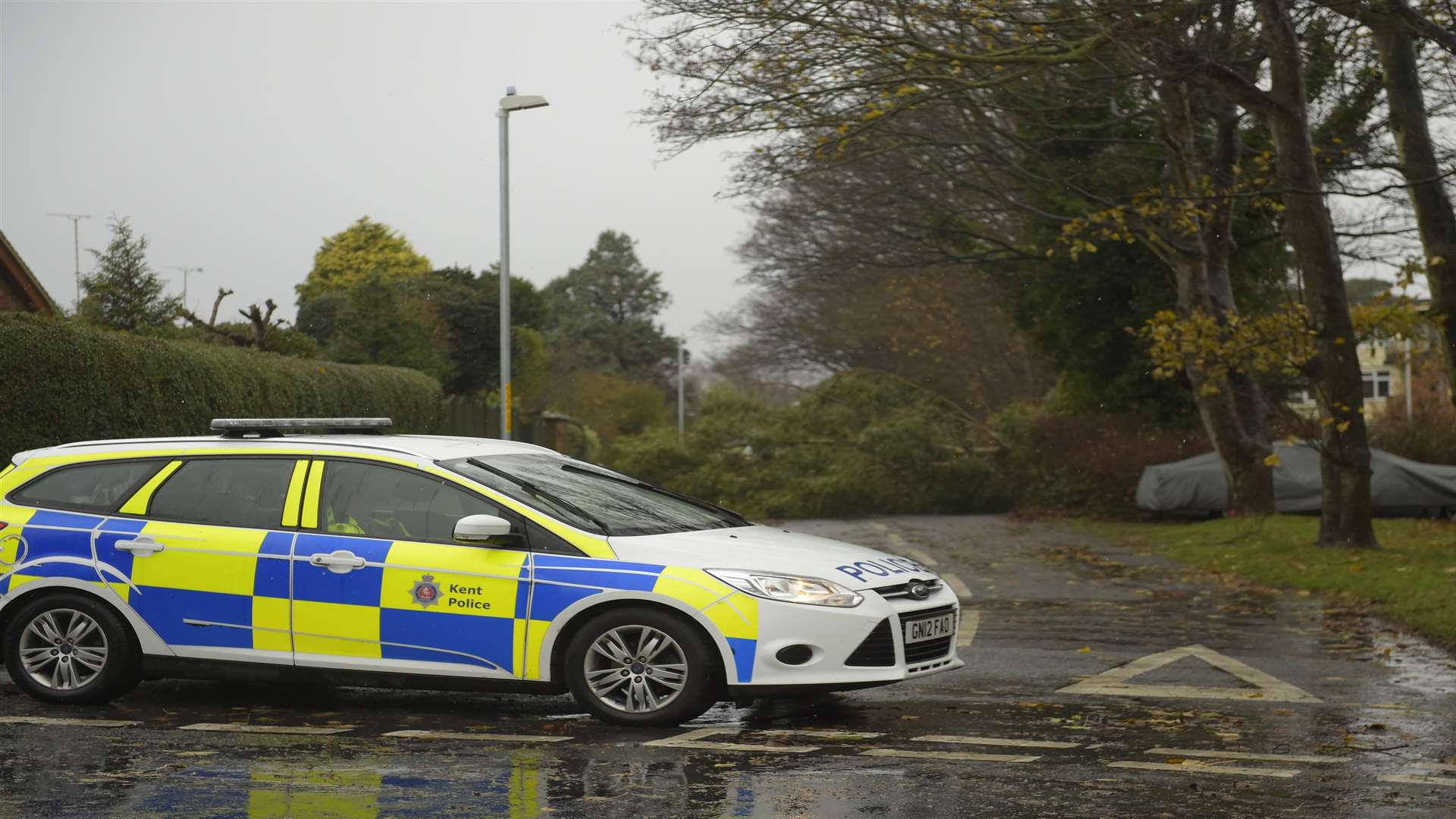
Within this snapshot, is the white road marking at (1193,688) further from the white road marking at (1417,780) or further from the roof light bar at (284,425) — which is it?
the roof light bar at (284,425)

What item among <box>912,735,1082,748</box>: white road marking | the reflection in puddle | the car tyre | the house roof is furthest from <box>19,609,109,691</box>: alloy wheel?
the house roof

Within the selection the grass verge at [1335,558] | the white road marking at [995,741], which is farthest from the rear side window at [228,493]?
the grass verge at [1335,558]

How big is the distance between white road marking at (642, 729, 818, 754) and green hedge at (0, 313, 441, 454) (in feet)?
25.7

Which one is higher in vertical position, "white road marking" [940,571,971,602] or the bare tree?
the bare tree

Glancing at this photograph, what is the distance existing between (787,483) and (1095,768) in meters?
28.9

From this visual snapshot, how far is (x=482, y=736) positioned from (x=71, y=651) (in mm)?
2493

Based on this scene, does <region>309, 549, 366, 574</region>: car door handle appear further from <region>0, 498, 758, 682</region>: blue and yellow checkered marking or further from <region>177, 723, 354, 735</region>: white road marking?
<region>177, 723, 354, 735</region>: white road marking

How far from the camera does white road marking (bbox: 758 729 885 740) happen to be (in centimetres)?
764

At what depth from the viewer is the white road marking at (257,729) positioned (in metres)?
7.80

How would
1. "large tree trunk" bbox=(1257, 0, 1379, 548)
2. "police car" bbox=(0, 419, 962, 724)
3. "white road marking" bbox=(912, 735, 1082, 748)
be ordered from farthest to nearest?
1. "large tree trunk" bbox=(1257, 0, 1379, 548)
2. "police car" bbox=(0, 419, 962, 724)
3. "white road marking" bbox=(912, 735, 1082, 748)

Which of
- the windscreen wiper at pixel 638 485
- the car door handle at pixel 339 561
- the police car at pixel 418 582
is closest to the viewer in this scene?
the police car at pixel 418 582

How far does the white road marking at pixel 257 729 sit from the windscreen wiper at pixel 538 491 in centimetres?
146

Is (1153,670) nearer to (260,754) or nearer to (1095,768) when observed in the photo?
(1095,768)

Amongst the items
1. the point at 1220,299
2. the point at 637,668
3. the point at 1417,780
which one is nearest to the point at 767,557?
the point at 637,668
